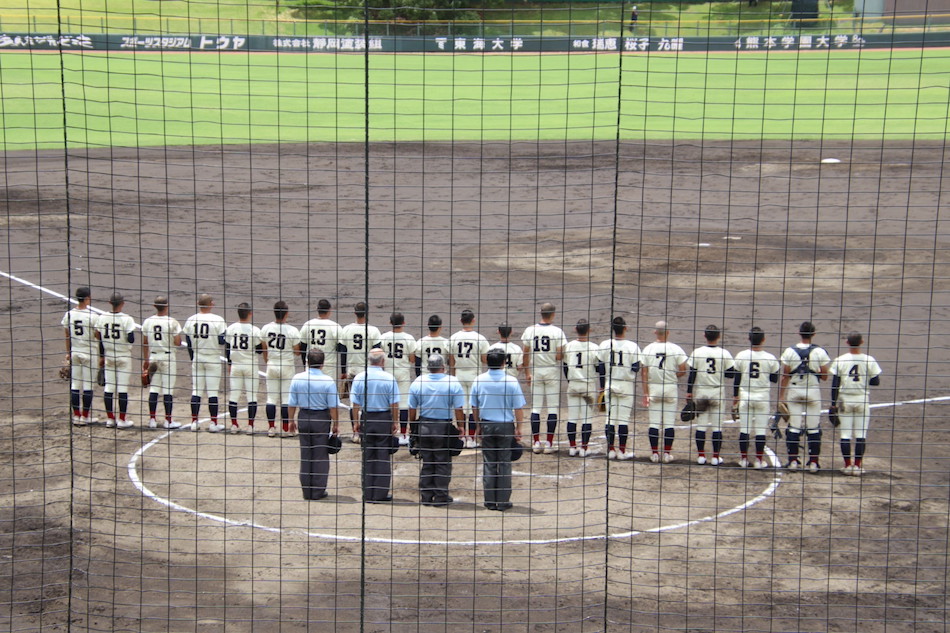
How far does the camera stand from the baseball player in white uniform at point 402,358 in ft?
36.9

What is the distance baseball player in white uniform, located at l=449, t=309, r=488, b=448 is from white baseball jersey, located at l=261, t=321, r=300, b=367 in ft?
5.85

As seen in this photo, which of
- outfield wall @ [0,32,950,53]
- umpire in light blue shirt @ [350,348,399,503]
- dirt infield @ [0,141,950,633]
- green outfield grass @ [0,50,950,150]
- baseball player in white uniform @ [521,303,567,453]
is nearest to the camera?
outfield wall @ [0,32,950,53]

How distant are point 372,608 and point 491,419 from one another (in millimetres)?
2446

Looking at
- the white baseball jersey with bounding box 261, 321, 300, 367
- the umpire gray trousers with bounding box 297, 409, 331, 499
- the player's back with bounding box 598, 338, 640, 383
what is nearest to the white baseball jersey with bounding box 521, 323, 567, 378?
the player's back with bounding box 598, 338, 640, 383

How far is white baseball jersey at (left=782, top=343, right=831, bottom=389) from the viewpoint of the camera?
10.5 m

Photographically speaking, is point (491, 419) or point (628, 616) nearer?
point (628, 616)

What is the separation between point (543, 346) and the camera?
11258 mm

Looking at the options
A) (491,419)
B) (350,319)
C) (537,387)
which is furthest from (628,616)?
(350,319)

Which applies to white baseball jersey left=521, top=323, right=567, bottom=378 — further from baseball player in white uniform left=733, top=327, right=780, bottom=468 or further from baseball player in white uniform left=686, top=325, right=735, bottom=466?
baseball player in white uniform left=733, top=327, right=780, bottom=468

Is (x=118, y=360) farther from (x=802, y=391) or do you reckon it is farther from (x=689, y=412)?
(x=802, y=391)

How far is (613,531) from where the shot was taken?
9367 millimetres

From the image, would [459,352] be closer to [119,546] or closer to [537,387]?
[537,387]

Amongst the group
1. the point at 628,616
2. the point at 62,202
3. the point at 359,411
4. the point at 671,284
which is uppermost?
the point at 62,202

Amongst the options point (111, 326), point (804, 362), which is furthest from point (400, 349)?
point (804, 362)
